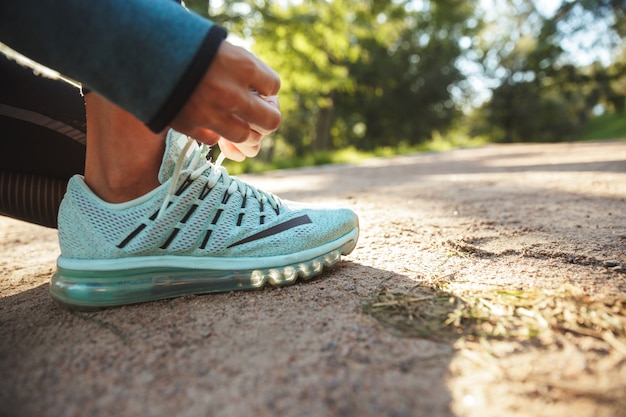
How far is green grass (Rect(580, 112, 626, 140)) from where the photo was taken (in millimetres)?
15589

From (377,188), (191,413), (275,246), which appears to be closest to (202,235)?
(275,246)

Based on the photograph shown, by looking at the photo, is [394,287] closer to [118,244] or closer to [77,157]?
[118,244]

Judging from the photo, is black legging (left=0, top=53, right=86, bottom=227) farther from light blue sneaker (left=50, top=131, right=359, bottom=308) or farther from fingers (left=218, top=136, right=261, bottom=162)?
fingers (left=218, top=136, right=261, bottom=162)

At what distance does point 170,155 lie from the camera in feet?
2.84

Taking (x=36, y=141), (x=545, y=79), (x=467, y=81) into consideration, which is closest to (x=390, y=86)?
(x=467, y=81)

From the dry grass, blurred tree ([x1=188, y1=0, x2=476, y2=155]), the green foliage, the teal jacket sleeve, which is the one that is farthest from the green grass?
the teal jacket sleeve

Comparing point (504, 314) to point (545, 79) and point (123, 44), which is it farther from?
point (545, 79)

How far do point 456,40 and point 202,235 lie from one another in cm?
1879

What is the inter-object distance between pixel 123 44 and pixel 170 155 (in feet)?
1.04

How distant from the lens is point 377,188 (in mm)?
2486

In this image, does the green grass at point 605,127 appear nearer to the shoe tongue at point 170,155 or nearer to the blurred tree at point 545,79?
the blurred tree at point 545,79

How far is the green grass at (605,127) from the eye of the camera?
15.6 m

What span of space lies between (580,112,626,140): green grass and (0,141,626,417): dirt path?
17252mm

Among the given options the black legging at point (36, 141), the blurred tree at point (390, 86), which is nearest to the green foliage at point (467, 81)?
the blurred tree at point (390, 86)
